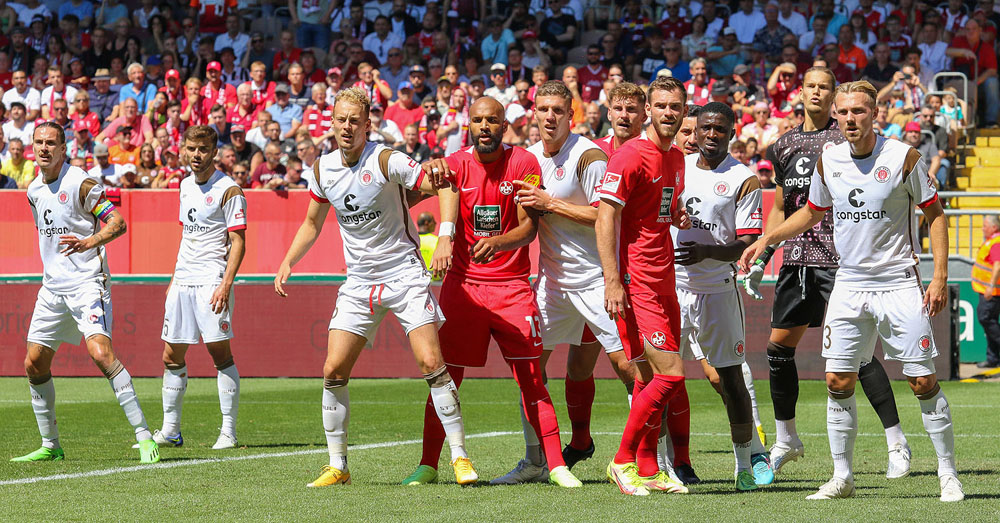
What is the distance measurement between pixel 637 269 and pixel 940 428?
77.4 inches

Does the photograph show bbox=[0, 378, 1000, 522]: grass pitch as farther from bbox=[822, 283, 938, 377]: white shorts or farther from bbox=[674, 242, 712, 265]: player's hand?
bbox=[674, 242, 712, 265]: player's hand

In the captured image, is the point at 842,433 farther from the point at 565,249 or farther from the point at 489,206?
the point at 489,206

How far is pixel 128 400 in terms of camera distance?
9648mm

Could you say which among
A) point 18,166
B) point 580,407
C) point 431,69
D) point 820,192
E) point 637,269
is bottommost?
point 580,407

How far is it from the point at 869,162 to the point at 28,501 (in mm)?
5195

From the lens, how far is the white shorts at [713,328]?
28.1 ft

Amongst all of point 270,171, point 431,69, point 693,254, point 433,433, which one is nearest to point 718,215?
point 693,254

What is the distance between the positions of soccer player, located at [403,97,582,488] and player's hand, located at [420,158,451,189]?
7 centimetres

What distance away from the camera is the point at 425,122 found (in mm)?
21922

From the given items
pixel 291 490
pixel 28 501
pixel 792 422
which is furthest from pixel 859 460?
pixel 28 501

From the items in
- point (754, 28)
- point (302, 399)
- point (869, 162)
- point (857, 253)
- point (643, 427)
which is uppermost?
point (754, 28)

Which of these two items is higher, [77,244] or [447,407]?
[77,244]

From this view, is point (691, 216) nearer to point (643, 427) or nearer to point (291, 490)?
point (643, 427)

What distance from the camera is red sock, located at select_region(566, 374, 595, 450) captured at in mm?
8609
